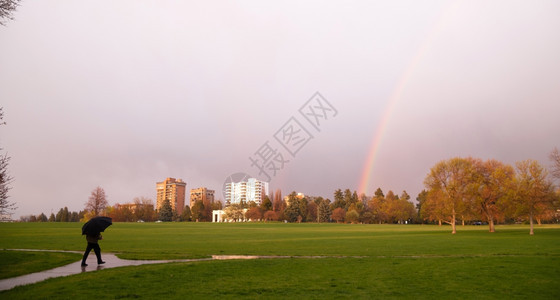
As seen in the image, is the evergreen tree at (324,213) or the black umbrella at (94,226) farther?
the evergreen tree at (324,213)

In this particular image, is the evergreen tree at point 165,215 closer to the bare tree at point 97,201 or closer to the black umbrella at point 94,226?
the bare tree at point 97,201

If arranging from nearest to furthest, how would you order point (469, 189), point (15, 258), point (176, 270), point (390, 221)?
point (176, 270)
point (15, 258)
point (469, 189)
point (390, 221)

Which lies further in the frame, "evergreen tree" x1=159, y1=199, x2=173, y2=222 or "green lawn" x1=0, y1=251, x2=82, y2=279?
"evergreen tree" x1=159, y1=199, x2=173, y2=222

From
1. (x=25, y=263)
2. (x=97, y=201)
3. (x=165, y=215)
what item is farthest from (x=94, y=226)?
(x=165, y=215)

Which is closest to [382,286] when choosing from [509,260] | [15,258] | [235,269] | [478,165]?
[235,269]

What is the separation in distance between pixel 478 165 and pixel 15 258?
67.6 meters

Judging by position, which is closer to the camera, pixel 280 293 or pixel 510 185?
pixel 280 293

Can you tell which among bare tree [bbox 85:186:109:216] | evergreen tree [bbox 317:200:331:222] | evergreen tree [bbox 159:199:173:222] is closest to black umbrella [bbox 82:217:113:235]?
bare tree [bbox 85:186:109:216]

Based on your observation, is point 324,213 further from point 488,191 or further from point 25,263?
point 25,263

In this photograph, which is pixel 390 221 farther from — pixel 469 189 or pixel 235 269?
pixel 235 269

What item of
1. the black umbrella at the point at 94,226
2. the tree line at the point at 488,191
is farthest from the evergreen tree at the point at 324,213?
the black umbrella at the point at 94,226

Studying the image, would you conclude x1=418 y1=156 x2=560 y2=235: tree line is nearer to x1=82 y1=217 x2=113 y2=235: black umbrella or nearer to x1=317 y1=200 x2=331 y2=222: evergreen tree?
x1=82 y1=217 x2=113 y2=235: black umbrella

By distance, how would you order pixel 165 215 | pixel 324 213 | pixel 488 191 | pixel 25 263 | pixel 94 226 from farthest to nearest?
1. pixel 165 215
2. pixel 324 213
3. pixel 488 191
4. pixel 25 263
5. pixel 94 226

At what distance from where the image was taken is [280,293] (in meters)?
11.7
